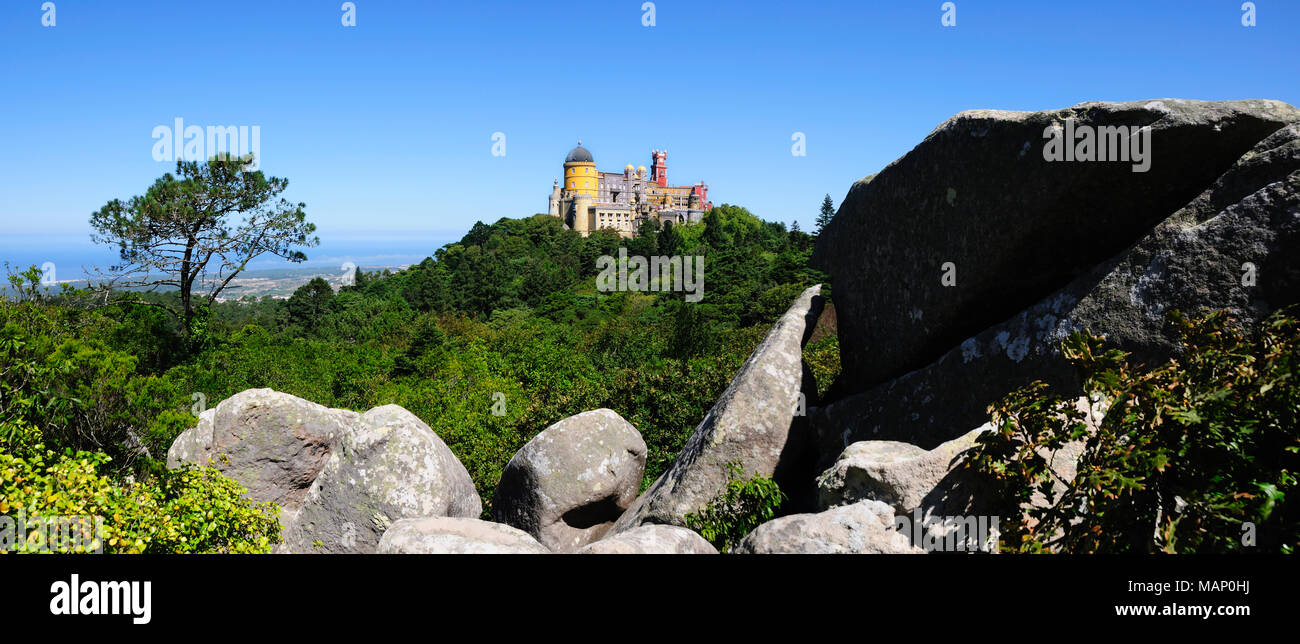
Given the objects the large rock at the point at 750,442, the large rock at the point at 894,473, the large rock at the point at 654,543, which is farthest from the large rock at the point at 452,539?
the large rock at the point at 894,473

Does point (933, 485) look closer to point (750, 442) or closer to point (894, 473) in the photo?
point (894, 473)

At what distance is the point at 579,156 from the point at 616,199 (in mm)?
10618

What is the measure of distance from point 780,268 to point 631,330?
20336 millimetres

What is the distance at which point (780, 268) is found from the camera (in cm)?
5641

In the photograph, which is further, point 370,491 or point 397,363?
point 397,363

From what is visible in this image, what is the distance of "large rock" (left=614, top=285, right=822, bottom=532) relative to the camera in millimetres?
8695

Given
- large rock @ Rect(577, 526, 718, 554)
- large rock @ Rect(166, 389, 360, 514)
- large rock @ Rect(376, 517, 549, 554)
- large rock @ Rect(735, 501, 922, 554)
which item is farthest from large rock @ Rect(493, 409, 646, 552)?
large rock @ Rect(735, 501, 922, 554)

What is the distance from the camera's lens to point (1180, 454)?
4.48 meters

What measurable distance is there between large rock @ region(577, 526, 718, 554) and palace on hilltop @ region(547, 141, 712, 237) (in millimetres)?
114914
